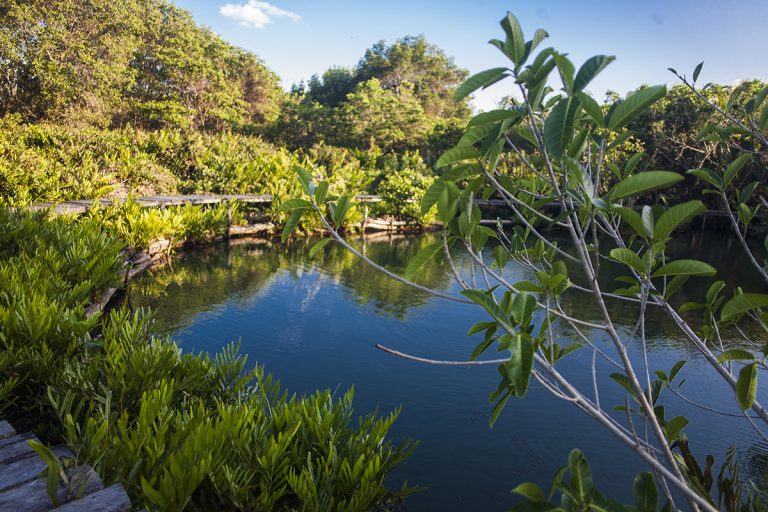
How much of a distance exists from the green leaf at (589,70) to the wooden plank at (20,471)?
236 cm

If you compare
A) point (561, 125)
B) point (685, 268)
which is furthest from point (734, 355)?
point (561, 125)

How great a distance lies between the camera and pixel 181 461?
6.23 feet

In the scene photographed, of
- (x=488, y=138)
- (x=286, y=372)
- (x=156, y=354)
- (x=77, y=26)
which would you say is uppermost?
(x=77, y=26)

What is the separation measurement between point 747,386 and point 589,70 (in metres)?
0.81

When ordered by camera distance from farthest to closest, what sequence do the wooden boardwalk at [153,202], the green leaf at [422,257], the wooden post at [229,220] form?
1. the wooden post at [229,220]
2. the wooden boardwalk at [153,202]
3. the green leaf at [422,257]

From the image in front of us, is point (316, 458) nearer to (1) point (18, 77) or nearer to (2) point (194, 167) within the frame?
(2) point (194, 167)

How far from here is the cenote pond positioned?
134 inches

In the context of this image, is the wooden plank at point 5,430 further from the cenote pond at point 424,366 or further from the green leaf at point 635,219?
the green leaf at point 635,219

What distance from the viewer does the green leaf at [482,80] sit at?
1173 mm

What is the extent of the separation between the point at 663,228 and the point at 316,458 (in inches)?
78.0

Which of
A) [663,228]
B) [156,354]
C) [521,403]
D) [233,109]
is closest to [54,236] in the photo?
[156,354]

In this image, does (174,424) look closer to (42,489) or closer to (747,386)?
(42,489)

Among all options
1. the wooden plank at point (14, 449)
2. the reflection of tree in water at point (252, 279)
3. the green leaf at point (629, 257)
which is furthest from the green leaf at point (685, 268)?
the reflection of tree in water at point (252, 279)

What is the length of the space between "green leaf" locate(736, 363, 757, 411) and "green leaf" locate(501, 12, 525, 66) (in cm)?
88
